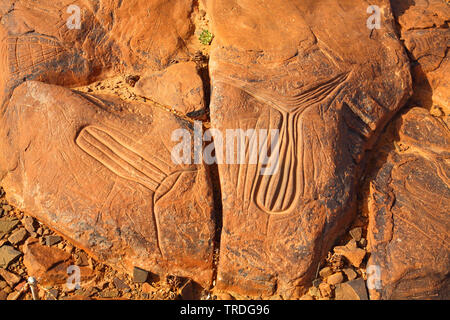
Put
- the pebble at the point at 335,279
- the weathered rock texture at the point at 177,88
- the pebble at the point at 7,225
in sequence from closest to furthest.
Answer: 1. the pebble at the point at 335,279
2. the pebble at the point at 7,225
3. the weathered rock texture at the point at 177,88

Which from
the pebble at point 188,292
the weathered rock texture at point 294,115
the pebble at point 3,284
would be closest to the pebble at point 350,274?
the weathered rock texture at point 294,115

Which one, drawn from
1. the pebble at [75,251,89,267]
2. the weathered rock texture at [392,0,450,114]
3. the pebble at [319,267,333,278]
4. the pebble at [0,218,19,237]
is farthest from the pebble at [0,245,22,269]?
the weathered rock texture at [392,0,450,114]

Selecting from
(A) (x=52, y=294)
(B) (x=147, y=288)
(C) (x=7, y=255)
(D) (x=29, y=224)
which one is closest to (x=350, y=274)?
(B) (x=147, y=288)

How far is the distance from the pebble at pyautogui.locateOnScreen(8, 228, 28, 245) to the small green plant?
9.00 feet

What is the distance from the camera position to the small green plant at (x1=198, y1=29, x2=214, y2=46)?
14.4 ft

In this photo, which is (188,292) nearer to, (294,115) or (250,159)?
(250,159)

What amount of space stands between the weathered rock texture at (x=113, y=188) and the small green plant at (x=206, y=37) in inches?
52.1

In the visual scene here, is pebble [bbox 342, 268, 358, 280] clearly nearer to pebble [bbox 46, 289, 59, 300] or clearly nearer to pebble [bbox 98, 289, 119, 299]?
pebble [bbox 98, 289, 119, 299]

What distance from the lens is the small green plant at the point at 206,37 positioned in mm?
4375

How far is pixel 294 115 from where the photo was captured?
3598 mm

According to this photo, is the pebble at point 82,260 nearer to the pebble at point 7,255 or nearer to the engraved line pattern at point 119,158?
the pebble at point 7,255

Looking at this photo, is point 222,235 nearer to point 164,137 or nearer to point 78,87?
point 164,137

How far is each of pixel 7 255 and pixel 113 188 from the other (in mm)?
1247

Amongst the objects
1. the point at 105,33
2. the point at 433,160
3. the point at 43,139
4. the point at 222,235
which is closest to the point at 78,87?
the point at 105,33
